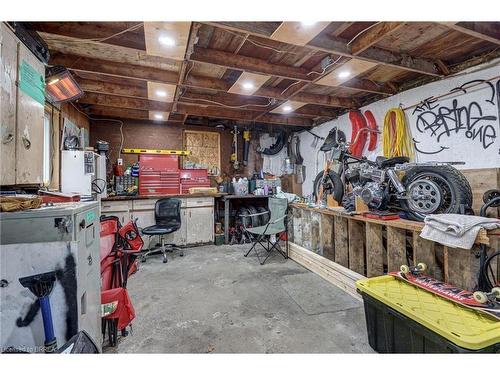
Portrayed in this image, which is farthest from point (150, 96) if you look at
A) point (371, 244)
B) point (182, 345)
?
point (371, 244)

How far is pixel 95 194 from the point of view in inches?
146

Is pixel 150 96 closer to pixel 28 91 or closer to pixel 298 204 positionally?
pixel 28 91

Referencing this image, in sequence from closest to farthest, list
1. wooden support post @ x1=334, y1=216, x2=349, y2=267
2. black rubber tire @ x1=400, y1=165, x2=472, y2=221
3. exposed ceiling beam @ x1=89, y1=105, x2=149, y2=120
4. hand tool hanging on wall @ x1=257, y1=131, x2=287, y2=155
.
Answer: black rubber tire @ x1=400, y1=165, x2=472, y2=221
wooden support post @ x1=334, y1=216, x2=349, y2=267
exposed ceiling beam @ x1=89, y1=105, x2=149, y2=120
hand tool hanging on wall @ x1=257, y1=131, x2=287, y2=155

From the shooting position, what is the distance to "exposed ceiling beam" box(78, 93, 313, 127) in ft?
12.6

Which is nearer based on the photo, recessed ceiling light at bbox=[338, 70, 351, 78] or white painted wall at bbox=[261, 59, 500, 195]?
white painted wall at bbox=[261, 59, 500, 195]

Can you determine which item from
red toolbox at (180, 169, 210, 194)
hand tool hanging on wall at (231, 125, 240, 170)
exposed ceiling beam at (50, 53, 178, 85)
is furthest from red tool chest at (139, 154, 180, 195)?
exposed ceiling beam at (50, 53, 178, 85)

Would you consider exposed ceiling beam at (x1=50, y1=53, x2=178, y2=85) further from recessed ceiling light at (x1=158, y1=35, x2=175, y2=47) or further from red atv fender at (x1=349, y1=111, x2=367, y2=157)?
red atv fender at (x1=349, y1=111, x2=367, y2=157)

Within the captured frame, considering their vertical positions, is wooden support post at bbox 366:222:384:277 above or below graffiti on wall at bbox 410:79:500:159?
below

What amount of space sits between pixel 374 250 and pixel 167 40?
291 centimetres

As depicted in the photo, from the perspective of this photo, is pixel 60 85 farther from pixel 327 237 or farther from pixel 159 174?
pixel 327 237

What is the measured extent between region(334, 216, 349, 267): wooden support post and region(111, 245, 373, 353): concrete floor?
0.35 m

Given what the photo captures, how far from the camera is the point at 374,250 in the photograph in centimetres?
258

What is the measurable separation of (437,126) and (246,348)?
341 centimetres

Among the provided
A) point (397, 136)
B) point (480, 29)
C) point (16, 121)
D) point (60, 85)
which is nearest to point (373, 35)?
point (480, 29)
